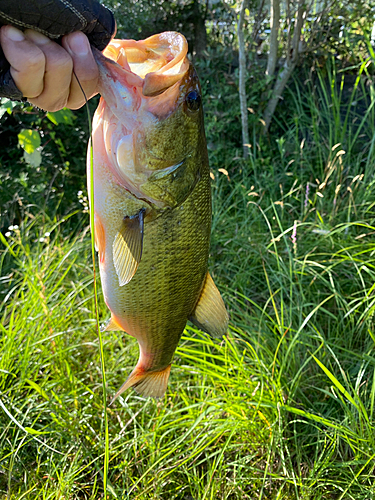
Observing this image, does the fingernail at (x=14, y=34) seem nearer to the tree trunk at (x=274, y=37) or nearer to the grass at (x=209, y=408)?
the grass at (x=209, y=408)

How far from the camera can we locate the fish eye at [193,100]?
1219 millimetres

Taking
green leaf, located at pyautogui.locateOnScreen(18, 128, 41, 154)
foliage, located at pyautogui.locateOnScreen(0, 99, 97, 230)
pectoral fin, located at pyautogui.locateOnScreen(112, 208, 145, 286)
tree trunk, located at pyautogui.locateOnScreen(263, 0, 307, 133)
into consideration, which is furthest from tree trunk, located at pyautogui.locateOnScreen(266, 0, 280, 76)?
pectoral fin, located at pyautogui.locateOnScreen(112, 208, 145, 286)

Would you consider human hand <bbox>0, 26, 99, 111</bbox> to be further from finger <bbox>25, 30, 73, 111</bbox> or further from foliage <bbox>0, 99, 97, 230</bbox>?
foliage <bbox>0, 99, 97, 230</bbox>

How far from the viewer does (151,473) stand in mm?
2096

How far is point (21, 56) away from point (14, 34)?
46 mm

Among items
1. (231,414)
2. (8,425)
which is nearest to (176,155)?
(231,414)

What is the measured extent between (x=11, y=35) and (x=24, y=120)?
3.98 meters

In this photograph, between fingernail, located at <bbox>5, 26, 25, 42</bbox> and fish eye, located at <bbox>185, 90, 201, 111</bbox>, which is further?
fish eye, located at <bbox>185, 90, 201, 111</bbox>

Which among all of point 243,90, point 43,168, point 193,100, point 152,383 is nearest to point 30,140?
point 43,168

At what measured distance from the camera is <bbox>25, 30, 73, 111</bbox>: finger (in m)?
1.04

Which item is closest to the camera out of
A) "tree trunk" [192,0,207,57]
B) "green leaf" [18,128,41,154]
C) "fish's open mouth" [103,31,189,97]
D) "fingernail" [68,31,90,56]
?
"fingernail" [68,31,90,56]

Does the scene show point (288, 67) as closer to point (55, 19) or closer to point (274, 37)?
point (274, 37)

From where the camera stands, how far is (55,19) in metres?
0.99

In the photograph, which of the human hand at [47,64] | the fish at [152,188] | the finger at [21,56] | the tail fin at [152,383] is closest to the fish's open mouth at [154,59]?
the fish at [152,188]
